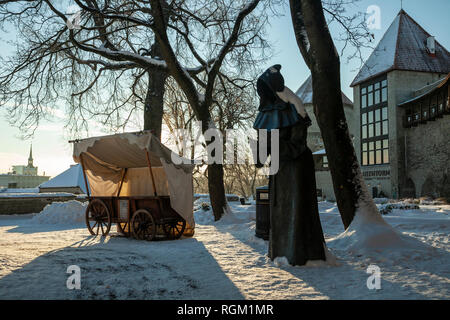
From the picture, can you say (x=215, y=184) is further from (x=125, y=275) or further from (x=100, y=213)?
(x=125, y=275)

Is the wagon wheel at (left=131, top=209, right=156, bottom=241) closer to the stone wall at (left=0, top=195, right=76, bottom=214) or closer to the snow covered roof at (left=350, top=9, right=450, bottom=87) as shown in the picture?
the stone wall at (left=0, top=195, right=76, bottom=214)

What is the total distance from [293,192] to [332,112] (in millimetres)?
2957

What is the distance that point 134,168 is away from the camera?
1092 cm

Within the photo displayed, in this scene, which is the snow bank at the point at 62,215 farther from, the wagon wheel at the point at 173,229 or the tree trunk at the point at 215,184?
the wagon wheel at the point at 173,229

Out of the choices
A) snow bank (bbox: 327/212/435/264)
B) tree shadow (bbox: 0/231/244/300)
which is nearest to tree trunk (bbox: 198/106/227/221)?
tree shadow (bbox: 0/231/244/300)

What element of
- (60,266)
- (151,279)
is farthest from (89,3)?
(151,279)

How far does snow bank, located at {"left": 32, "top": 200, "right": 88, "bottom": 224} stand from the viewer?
48.9 feet

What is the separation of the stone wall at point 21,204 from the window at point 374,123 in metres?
30.1


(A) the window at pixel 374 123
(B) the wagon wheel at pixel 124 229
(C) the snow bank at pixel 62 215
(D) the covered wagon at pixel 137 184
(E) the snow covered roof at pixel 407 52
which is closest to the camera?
(D) the covered wagon at pixel 137 184

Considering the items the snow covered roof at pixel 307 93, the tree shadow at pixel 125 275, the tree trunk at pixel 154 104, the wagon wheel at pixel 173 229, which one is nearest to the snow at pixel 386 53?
the snow covered roof at pixel 307 93

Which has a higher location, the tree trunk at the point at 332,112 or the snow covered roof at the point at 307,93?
the snow covered roof at the point at 307,93

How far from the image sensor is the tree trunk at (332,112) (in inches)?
317

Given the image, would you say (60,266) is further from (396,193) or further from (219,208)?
(396,193)

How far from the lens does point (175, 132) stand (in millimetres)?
27734
